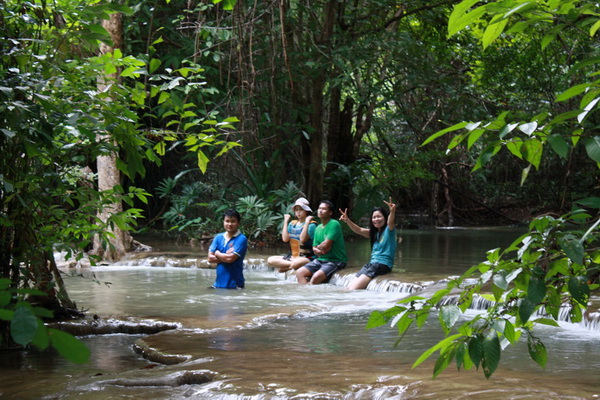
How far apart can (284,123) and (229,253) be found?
21.3ft

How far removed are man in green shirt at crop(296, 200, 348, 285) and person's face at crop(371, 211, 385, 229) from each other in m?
0.65

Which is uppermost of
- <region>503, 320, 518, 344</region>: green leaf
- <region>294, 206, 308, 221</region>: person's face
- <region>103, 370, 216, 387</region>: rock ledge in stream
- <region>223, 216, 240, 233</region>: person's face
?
<region>294, 206, 308, 221</region>: person's face

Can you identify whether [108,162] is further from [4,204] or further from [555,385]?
[555,385]

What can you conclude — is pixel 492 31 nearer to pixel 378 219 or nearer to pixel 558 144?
pixel 558 144

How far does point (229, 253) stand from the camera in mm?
10156

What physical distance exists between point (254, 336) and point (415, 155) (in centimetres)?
1365

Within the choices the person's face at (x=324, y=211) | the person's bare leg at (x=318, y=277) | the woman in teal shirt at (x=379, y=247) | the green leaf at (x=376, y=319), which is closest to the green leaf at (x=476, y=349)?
the green leaf at (x=376, y=319)

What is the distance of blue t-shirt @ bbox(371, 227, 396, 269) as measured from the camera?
10.9 metres

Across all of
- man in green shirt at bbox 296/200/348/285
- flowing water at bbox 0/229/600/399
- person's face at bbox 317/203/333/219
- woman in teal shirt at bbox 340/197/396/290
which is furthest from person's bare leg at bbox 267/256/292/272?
woman in teal shirt at bbox 340/197/396/290

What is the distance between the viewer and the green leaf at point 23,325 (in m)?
1.54

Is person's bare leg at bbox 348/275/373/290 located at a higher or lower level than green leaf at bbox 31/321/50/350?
lower

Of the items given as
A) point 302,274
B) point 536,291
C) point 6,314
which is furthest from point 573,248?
point 302,274

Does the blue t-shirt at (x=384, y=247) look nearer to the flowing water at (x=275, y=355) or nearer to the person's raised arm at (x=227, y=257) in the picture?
the flowing water at (x=275, y=355)

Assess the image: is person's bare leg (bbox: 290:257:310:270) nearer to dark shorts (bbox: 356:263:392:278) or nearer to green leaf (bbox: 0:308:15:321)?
dark shorts (bbox: 356:263:392:278)
